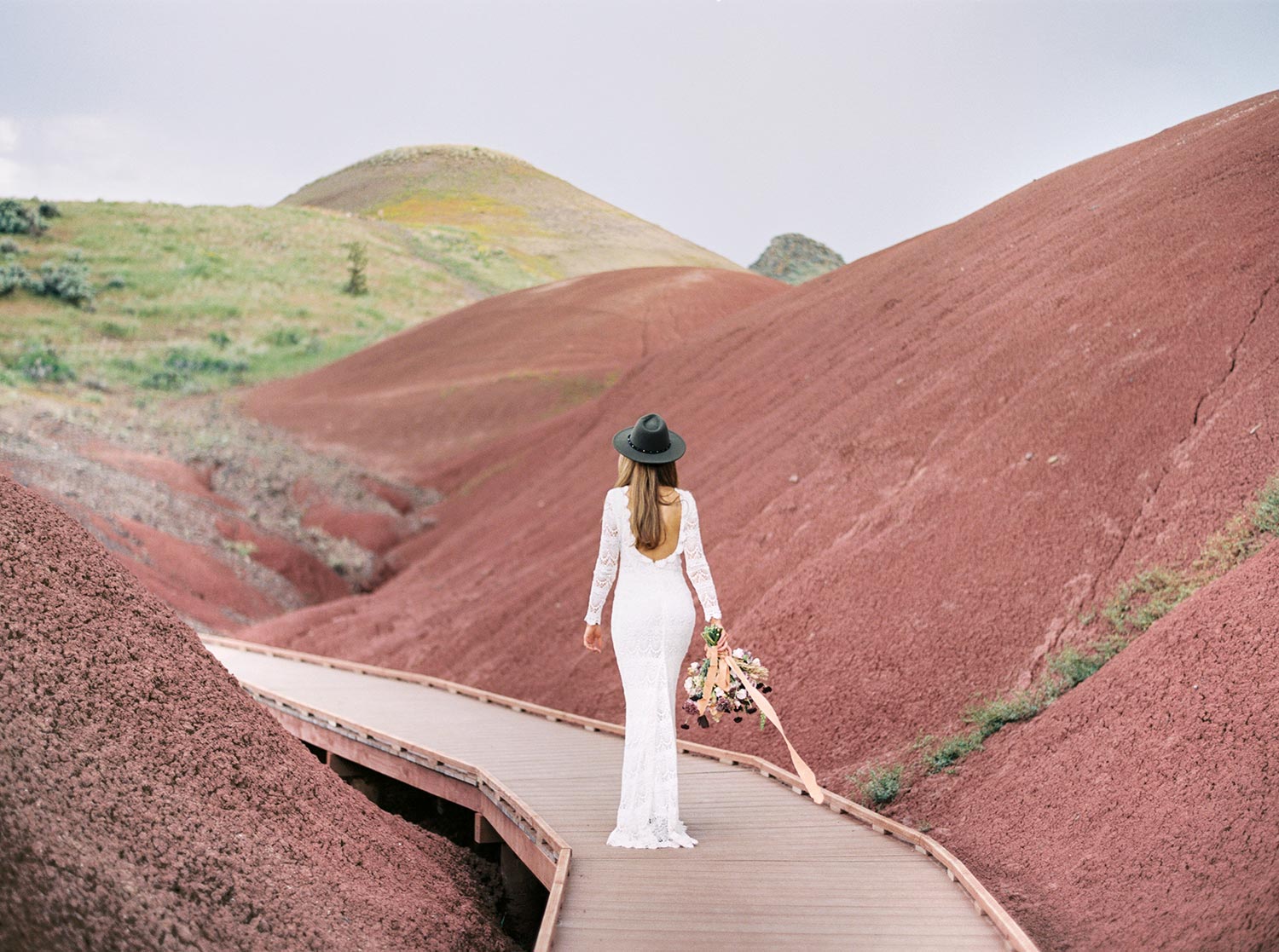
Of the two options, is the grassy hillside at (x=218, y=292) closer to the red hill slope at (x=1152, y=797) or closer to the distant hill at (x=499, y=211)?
the distant hill at (x=499, y=211)

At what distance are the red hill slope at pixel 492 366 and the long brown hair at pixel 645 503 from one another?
112ft

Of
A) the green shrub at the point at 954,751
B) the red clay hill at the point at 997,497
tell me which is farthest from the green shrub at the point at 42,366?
the green shrub at the point at 954,751

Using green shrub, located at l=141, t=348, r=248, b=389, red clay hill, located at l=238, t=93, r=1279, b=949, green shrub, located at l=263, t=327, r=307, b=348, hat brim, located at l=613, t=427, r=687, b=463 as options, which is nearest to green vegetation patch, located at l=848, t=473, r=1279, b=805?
red clay hill, located at l=238, t=93, r=1279, b=949

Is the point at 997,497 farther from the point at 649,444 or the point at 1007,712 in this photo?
the point at 649,444

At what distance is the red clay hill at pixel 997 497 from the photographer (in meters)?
8.59

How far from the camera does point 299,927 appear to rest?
591 centimetres

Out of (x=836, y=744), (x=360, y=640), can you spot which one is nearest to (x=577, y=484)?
(x=360, y=640)

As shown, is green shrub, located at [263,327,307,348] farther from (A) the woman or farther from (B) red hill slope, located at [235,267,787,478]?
(A) the woman

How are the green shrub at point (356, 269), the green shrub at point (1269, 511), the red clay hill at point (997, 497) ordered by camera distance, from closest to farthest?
1. the red clay hill at point (997, 497)
2. the green shrub at point (1269, 511)
3. the green shrub at point (356, 269)

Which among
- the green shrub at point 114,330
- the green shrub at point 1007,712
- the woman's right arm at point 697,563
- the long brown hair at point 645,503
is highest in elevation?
the green shrub at point 114,330

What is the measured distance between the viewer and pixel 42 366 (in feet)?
180

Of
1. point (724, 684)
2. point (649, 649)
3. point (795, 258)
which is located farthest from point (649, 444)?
point (795, 258)

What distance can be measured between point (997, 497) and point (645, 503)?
248 inches

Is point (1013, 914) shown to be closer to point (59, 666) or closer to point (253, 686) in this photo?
point (59, 666)
